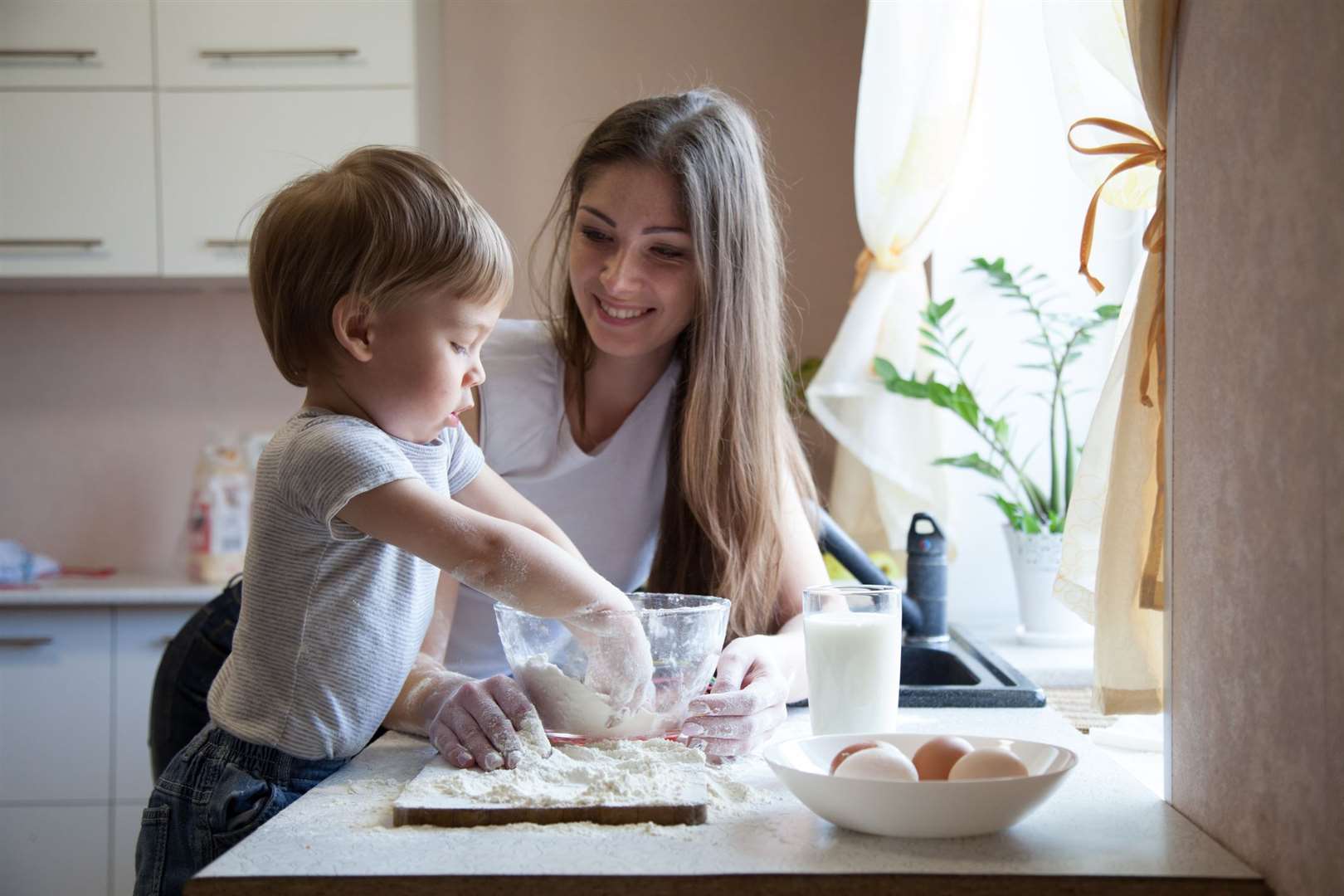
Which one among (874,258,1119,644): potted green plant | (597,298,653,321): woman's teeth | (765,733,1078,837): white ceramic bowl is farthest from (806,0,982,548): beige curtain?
(765,733,1078,837): white ceramic bowl

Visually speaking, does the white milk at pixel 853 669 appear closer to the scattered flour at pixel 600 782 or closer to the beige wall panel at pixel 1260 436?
the scattered flour at pixel 600 782

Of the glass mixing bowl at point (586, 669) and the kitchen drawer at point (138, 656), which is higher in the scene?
the glass mixing bowl at point (586, 669)

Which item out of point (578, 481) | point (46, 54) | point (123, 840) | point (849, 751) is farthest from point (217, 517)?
point (849, 751)

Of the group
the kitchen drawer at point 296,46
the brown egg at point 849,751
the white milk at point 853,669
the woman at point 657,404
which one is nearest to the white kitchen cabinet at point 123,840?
the woman at point 657,404

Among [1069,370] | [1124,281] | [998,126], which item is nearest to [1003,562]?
[1069,370]

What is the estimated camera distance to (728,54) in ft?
10.8

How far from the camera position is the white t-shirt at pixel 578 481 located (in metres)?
1.72

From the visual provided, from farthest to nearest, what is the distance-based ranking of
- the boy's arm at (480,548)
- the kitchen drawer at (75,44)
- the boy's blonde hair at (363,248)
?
the kitchen drawer at (75,44) → the boy's blonde hair at (363,248) → the boy's arm at (480,548)

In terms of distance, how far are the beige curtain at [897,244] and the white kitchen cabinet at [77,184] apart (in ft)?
5.48

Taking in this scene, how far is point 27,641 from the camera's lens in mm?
2779

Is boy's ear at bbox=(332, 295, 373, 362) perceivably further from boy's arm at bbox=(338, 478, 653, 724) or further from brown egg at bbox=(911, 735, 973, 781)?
brown egg at bbox=(911, 735, 973, 781)

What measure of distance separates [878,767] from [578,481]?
91 cm

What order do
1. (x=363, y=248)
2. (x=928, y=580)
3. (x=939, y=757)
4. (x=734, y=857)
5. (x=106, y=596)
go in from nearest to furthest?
(x=734, y=857), (x=939, y=757), (x=363, y=248), (x=928, y=580), (x=106, y=596)

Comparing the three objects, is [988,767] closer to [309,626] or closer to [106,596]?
[309,626]
